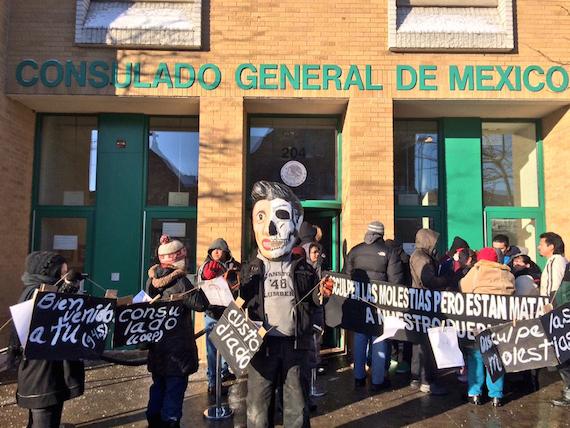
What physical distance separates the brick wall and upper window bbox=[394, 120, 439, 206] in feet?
19.2

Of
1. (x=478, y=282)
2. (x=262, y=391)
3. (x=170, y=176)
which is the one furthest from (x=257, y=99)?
(x=262, y=391)

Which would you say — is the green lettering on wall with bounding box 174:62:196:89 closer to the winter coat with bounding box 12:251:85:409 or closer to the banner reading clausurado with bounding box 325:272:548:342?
the banner reading clausurado with bounding box 325:272:548:342

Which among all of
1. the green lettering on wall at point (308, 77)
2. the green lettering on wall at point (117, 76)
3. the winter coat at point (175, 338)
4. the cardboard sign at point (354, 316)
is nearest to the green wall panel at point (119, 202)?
the green lettering on wall at point (117, 76)

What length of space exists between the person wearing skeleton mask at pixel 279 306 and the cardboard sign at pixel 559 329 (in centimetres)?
203

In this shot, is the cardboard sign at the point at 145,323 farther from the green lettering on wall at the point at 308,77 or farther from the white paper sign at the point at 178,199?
the green lettering on wall at the point at 308,77

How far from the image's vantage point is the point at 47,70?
680 centimetres

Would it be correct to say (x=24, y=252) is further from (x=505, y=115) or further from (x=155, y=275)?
(x=505, y=115)

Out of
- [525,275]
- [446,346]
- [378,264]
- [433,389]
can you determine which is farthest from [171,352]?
[525,275]

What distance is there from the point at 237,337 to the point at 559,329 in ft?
9.20

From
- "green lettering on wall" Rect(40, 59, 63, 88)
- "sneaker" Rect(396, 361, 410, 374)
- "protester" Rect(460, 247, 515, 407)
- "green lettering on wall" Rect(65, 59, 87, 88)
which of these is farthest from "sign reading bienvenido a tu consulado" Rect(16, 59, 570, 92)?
"sneaker" Rect(396, 361, 410, 374)

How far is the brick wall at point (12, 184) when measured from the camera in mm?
6684

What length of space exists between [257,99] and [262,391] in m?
4.61

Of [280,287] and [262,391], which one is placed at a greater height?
[280,287]

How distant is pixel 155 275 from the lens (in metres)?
4.18
